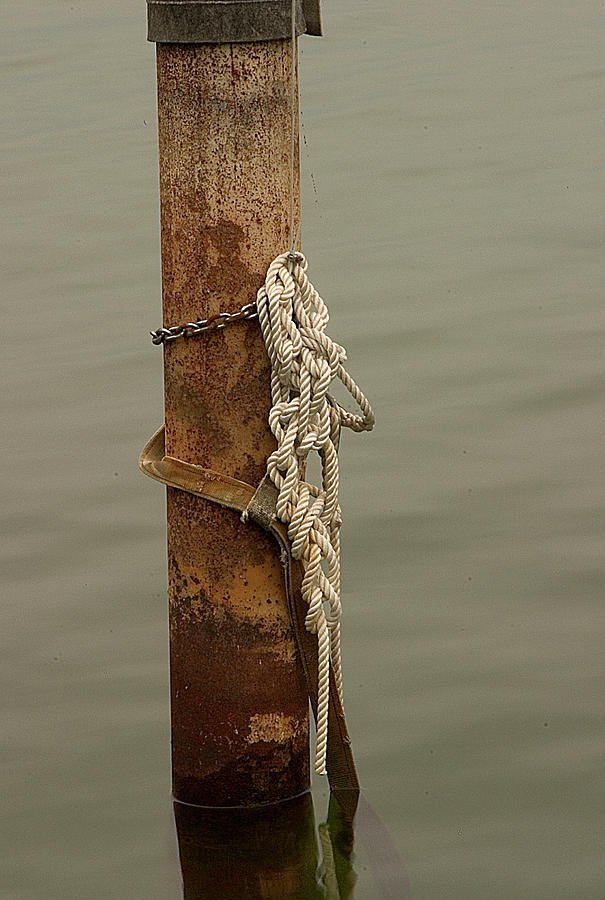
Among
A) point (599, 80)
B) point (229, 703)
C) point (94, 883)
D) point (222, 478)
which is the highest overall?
point (599, 80)

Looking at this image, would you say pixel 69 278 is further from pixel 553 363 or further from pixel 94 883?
pixel 94 883

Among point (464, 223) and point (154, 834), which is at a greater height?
point (464, 223)

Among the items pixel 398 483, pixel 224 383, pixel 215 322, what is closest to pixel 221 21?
pixel 215 322

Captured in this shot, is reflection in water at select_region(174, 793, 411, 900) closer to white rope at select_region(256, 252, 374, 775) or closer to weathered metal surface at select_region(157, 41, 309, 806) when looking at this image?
weathered metal surface at select_region(157, 41, 309, 806)

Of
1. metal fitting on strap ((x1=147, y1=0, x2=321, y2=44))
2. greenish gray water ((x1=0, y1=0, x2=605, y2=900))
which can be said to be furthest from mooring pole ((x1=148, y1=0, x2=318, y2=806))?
greenish gray water ((x1=0, y1=0, x2=605, y2=900))

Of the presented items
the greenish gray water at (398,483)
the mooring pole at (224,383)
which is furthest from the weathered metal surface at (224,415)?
the greenish gray water at (398,483)

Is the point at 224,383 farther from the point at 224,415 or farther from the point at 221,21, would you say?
the point at 221,21

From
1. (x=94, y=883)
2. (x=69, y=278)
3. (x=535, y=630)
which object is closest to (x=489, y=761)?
(x=535, y=630)
